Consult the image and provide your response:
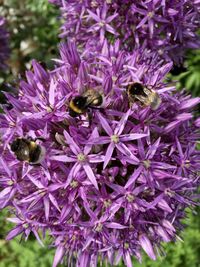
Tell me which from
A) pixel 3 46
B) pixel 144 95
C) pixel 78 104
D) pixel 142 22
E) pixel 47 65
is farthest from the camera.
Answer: pixel 3 46

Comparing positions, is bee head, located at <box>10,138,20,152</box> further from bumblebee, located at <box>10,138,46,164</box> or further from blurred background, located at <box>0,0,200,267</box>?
blurred background, located at <box>0,0,200,267</box>

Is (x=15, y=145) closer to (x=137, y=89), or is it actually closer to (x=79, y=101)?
(x=79, y=101)

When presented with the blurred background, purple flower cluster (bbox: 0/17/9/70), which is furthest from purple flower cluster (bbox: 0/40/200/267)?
purple flower cluster (bbox: 0/17/9/70)

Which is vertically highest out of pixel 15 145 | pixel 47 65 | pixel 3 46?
pixel 15 145

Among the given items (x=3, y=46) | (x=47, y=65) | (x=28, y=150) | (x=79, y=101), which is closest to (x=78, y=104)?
(x=79, y=101)

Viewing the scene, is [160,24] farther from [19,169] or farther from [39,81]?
[19,169]

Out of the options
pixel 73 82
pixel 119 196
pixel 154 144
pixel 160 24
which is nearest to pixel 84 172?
pixel 119 196

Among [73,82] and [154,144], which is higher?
[73,82]

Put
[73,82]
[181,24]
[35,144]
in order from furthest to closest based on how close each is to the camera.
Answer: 1. [181,24]
2. [73,82]
3. [35,144]
